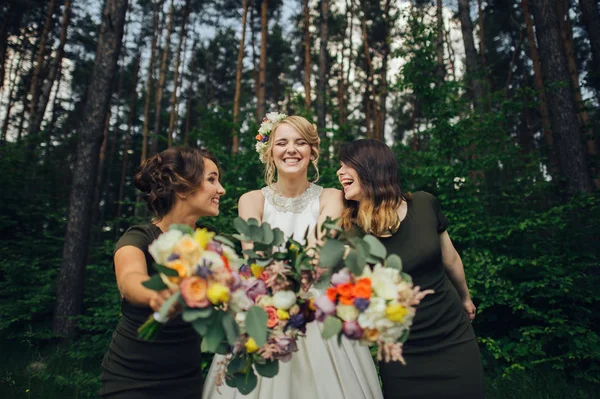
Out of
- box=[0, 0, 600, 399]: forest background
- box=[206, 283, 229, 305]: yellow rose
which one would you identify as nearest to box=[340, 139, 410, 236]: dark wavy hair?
box=[206, 283, 229, 305]: yellow rose

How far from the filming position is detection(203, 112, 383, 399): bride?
6.81ft

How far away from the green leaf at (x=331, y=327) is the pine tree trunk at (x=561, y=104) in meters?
5.64

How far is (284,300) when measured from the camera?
1.20 m

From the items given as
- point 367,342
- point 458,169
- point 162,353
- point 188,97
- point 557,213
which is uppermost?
point 188,97

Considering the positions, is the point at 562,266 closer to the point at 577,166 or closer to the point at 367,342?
the point at 577,166

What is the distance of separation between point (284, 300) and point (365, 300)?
0.82ft

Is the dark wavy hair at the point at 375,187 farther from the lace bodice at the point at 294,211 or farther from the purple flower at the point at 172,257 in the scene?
the purple flower at the point at 172,257

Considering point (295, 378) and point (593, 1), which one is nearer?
point (295, 378)

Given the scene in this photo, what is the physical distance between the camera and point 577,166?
18.5 ft

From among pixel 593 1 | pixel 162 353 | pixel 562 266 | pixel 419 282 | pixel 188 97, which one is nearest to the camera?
pixel 162 353

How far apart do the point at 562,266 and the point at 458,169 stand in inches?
64.8

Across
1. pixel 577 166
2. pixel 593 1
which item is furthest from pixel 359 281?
pixel 593 1

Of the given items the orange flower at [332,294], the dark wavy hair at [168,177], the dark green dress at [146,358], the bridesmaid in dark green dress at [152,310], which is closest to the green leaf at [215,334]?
the orange flower at [332,294]

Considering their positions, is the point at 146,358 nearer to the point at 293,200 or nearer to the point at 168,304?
the point at 168,304
